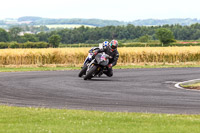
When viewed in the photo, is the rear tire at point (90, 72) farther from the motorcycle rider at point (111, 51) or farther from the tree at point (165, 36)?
the tree at point (165, 36)

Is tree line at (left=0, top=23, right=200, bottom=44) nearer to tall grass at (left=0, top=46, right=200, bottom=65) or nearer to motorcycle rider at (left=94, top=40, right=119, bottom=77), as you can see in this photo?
tall grass at (left=0, top=46, right=200, bottom=65)

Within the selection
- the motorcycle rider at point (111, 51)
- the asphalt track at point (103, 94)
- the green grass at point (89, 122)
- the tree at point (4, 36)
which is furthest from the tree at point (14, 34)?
the green grass at point (89, 122)

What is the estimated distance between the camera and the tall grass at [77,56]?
1465 inches

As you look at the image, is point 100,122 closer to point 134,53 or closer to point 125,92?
point 125,92

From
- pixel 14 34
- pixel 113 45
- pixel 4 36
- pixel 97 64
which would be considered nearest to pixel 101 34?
pixel 14 34

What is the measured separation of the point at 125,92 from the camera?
1812 cm

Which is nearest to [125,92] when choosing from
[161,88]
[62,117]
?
[161,88]

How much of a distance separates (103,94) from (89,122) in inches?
254

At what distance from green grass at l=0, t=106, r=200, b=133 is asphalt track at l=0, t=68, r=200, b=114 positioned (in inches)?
56.3

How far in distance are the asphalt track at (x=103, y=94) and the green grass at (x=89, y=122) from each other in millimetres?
1430

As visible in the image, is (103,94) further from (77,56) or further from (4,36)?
(4,36)

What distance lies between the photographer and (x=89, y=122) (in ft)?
36.0

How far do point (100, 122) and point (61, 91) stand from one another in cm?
762

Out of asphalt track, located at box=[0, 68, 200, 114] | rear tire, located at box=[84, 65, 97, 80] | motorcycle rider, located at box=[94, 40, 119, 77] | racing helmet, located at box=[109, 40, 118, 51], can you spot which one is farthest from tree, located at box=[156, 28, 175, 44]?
rear tire, located at box=[84, 65, 97, 80]
